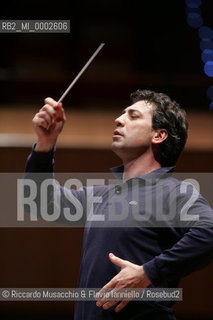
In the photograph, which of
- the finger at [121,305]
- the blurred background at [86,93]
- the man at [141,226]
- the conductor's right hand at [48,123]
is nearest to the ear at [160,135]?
the man at [141,226]

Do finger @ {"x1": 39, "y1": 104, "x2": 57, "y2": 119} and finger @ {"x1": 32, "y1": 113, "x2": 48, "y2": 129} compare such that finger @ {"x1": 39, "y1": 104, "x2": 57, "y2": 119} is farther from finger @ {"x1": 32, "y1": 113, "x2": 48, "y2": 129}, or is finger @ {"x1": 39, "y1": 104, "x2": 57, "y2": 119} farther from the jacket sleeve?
the jacket sleeve

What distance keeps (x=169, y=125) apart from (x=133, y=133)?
8 centimetres

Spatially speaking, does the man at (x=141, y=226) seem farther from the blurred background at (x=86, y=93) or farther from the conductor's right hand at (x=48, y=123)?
the blurred background at (x=86, y=93)

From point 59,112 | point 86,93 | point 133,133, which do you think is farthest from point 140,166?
point 86,93

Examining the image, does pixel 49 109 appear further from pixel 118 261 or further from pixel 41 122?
pixel 118 261

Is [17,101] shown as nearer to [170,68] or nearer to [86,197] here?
[170,68]

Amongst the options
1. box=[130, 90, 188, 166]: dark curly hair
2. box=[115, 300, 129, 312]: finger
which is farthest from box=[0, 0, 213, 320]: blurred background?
box=[115, 300, 129, 312]: finger

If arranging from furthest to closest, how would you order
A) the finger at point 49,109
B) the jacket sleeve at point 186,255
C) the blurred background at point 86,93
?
the blurred background at point 86,93 → the finger at point 49,109 → the jacket sleeve at point 186,255

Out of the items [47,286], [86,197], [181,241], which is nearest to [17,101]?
[47,286]

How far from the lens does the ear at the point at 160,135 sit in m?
1.03

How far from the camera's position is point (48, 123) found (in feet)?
3.16

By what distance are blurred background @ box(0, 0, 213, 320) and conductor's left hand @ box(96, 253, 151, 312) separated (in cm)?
108

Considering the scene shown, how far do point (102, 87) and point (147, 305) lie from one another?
132 cm

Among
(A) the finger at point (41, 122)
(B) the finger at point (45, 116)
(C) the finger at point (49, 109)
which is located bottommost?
(A) the finger at point (41, 122)
